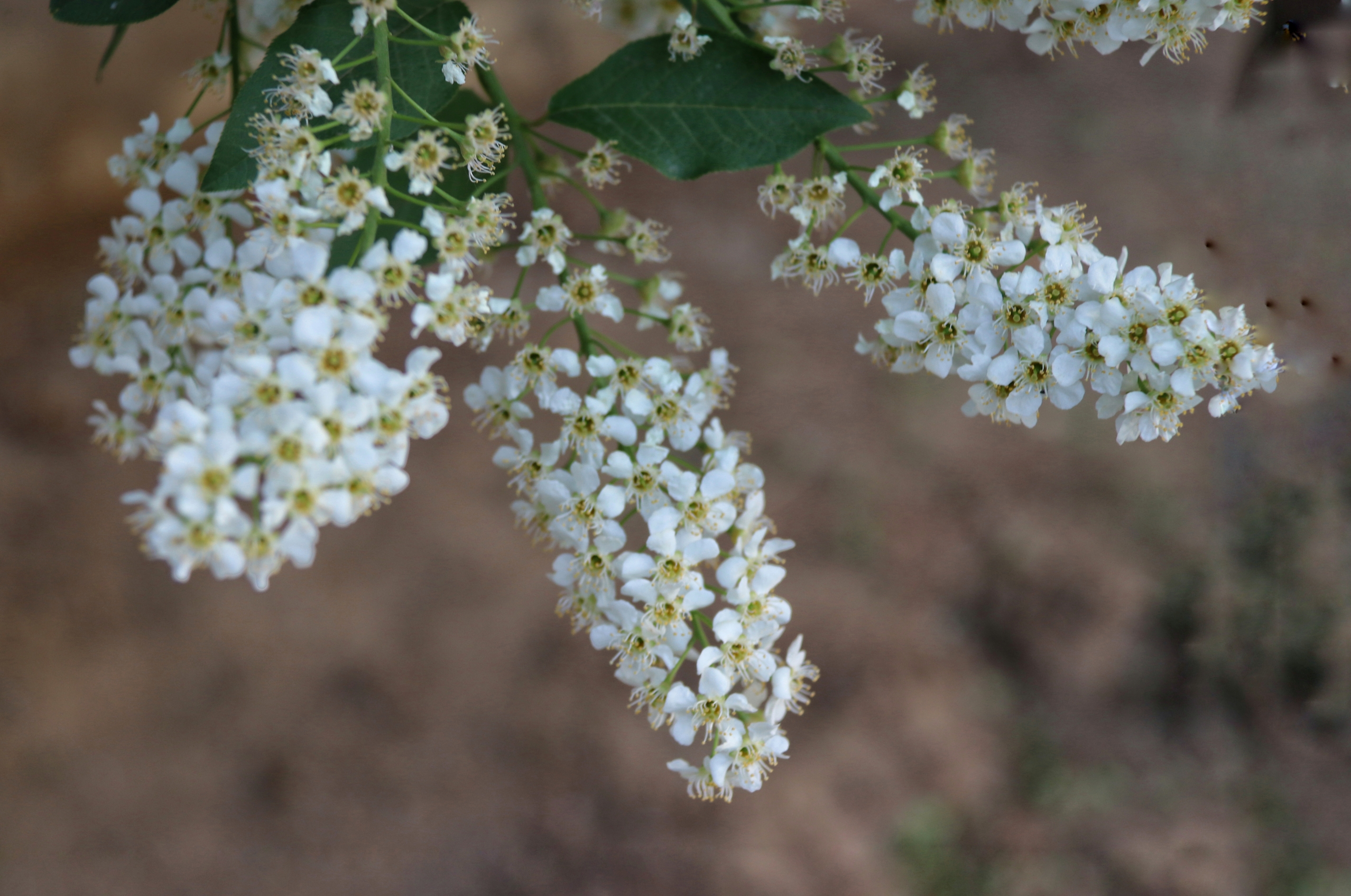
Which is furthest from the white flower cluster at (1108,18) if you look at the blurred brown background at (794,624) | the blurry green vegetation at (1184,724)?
the blurry green vegetation at (1184,724)

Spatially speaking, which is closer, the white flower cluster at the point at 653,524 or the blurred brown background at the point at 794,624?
the white flower cluster at the point at 653,524

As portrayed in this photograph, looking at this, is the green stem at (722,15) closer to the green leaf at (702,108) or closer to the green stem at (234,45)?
the green leaf at (702,108)

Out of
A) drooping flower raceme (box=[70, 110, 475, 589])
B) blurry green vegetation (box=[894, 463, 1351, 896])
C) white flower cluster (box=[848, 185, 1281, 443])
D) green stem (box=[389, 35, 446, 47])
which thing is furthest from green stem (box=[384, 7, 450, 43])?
blurry green vegetation (box=[894, 463, 1351, 896])

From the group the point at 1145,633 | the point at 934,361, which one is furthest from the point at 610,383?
the point at 1145,633

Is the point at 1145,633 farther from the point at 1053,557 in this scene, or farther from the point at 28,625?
the point at 28,625

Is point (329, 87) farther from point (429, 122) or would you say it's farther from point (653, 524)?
point (653, 524)
